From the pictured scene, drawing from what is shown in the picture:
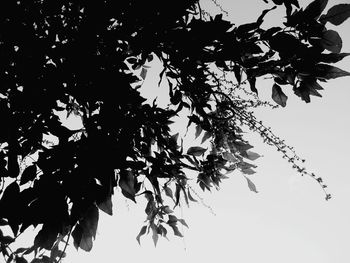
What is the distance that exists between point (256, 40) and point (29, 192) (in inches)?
59.2

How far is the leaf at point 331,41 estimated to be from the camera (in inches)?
56.8

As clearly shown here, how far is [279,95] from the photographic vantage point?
1750mm

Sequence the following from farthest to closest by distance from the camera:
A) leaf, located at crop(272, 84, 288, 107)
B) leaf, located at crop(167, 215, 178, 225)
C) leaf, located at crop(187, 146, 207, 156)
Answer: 1. leaf, located at crop(167, 215, 178, 225)
2. leaf, located at crop(187, 146, 207, 156)
3. leaf, located at crop(272, 84, 288, 107)

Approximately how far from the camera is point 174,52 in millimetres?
1819

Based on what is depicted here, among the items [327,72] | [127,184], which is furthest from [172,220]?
[327,72]

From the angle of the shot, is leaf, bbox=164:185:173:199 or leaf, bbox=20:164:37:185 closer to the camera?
leaf, bbox=20:164:37:185

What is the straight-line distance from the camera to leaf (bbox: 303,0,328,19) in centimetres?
142

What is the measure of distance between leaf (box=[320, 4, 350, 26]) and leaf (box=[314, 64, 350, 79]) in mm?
237

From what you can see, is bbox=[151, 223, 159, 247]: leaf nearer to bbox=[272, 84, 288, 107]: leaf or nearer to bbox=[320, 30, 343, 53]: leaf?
bbox=[272, 84, 288, 107]: leaf

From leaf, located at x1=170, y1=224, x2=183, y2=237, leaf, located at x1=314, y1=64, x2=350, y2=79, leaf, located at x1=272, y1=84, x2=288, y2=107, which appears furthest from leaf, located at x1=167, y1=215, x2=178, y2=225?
leaf, located at x1=314, y1=64, x2=350, y2=79

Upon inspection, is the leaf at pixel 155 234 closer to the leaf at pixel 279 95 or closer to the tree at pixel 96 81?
the tree at pixel 96 81

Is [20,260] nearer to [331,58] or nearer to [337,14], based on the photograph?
[331,58]

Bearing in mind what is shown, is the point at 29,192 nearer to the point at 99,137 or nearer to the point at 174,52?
the point at 99,137

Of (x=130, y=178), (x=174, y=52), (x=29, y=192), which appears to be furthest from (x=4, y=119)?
(x=174, y=52)
